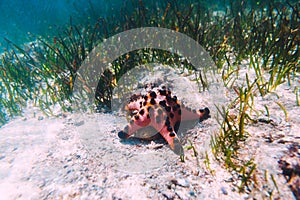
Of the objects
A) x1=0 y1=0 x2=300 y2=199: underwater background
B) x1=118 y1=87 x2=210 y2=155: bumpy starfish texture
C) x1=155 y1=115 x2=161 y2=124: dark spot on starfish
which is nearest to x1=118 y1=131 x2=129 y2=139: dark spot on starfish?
x1=118 y1=87 x2=210 y2=155: bumpy starfish texture

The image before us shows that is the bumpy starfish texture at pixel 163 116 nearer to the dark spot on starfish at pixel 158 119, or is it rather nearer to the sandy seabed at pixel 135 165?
the dark spot on starfish at pixel 158 119

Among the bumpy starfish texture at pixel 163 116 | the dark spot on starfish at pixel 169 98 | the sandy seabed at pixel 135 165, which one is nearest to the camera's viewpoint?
the sandy seabed at pixel 135 165

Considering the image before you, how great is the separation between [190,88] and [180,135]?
129cm

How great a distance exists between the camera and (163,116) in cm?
247

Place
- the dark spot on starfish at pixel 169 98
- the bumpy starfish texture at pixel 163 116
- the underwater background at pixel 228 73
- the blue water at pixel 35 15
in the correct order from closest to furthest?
the underwater background at pixel 228 73
the bumpy starfish texture at pixel 163 116
the dark spot on starfish at pixel 169 98
the blue water at pixel 35 15

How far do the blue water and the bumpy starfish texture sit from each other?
1085 cm

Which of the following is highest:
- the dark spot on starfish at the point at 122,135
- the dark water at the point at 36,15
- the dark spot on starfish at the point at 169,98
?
the dark water at the point at 36,15

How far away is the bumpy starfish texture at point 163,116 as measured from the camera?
241cm

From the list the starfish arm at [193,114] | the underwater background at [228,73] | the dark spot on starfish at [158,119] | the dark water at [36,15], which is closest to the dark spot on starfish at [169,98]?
the starfish arm at [193,114]

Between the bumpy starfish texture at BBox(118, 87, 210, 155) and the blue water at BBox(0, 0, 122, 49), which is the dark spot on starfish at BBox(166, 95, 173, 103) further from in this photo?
the blue water at BBox(0, 0, 122, 49)

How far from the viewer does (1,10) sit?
1634cm

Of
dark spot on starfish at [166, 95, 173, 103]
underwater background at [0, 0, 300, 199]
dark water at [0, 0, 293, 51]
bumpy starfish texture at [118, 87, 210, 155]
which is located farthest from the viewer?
dark water at [0, 0, 293, 51]

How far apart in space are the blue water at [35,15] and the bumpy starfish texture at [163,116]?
10848 mm

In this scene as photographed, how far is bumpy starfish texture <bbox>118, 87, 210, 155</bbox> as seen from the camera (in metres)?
2.41
